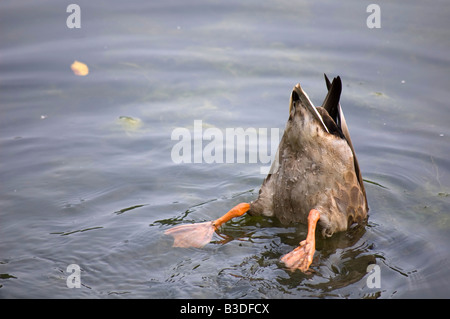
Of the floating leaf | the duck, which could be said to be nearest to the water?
the floating leaf

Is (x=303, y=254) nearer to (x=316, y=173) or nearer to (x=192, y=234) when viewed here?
(x=316, y=173)

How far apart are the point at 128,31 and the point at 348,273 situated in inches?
239

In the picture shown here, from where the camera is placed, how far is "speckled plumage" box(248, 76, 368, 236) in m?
5.15

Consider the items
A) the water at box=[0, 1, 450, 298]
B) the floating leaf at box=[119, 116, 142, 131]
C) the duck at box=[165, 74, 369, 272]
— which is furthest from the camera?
the floating leaf at box=[119, 116, 142, 131]

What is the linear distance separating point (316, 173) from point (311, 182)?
10 cm

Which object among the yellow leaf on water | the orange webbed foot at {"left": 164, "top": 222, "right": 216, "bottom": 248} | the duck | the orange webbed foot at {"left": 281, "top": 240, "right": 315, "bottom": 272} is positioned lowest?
the orange webbed foot at {"left": 281, "top": 240, "right": 315, "bottom": 272}

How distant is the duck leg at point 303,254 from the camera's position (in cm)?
479

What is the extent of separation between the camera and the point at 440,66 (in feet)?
27.3

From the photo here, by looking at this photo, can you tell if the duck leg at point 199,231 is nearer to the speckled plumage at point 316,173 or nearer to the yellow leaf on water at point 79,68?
the speckled plumage at point 316,173

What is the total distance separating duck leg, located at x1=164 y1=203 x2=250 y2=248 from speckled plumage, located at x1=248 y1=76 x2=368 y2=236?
18cm

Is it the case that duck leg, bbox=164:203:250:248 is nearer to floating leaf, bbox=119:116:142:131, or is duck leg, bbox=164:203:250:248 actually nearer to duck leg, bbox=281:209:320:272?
duck leg, bbox=281:209:320:272
